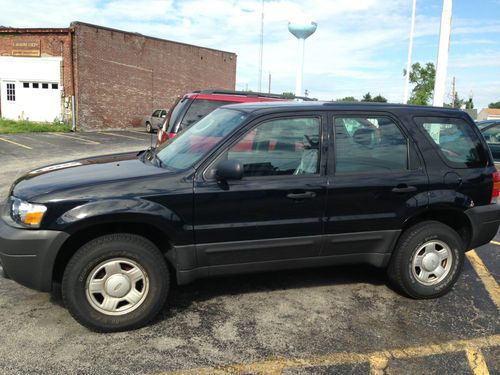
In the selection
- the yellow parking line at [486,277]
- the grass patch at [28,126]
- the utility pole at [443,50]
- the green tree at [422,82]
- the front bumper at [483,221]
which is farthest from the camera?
the green tree at [422,82]

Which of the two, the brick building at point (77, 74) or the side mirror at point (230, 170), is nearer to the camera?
the side mirror at point (230, 170)

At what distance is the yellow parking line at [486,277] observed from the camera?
14.9 ft

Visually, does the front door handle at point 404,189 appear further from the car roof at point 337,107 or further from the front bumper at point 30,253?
the front bumper at point 30,253

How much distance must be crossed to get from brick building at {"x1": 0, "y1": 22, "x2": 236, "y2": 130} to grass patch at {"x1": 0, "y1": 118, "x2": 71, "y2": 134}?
98 cm

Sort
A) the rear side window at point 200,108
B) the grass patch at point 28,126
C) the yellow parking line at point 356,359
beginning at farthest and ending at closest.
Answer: the grass patch at point 28,126 → the rear side window at point 200,108 → the yellow parking line at point 356,359

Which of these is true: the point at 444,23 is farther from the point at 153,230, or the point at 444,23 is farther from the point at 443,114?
the point at 153,230

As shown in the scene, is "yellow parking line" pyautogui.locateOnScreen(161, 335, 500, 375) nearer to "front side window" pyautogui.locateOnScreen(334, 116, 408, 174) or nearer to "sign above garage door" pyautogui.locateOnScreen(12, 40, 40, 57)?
"front side window" pyautogui.locateOnScreen(334, 116, 408, 174)

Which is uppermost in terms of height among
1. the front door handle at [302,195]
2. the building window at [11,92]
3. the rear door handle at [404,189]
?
the building window at [11,92]

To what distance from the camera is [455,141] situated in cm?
450

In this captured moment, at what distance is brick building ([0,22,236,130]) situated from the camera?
26.0m

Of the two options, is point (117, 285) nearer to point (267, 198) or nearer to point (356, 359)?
point (267, 198)

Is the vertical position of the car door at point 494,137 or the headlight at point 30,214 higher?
the car door at point 494,137

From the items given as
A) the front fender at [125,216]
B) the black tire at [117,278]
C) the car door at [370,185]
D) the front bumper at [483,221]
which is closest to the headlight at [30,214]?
the front fender at [125,216]

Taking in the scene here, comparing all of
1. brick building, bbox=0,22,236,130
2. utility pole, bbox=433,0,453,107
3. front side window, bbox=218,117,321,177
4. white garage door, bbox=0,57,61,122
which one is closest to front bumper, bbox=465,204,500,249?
front side window, bbox=218,117,321,177
